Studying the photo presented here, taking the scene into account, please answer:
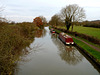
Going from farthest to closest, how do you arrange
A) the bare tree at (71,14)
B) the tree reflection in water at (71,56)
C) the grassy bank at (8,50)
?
the bare tree at (71,14) < the tree reflection in water at (71,56) < the grassy bank at (8,50)

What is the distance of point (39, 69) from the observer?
287 inches

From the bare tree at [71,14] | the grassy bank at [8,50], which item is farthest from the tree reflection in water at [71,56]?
the bare tree at [71,14]

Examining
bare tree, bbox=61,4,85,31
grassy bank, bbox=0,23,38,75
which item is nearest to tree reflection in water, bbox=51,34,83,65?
grassy bank, bbox=0,23,38,75

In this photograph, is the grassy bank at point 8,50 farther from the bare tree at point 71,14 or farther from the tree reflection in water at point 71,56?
the bare tree at point 71,14

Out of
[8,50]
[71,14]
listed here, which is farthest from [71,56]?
[71,14]

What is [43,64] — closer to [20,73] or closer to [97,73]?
[20,73]

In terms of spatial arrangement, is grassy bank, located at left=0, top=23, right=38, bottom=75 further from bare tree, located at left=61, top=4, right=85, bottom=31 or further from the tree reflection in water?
bare tree, located at left=61, top=4, right=85, bottom=31

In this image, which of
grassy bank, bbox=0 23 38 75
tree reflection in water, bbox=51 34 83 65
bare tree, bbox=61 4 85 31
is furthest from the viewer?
bare tree, bbox=61 4 85 31

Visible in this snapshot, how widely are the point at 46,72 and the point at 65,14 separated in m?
23.9

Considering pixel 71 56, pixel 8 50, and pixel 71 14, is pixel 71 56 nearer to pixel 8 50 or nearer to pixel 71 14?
pixel 8 50

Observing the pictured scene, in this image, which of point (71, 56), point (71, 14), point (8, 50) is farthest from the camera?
point (71, 14)

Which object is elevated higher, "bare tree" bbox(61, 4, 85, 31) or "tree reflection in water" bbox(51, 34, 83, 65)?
"bare tree" bbox(61, 4, 85, 31)

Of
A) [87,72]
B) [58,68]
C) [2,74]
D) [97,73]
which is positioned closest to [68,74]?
[58,68]

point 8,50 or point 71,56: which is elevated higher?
point 8,50
